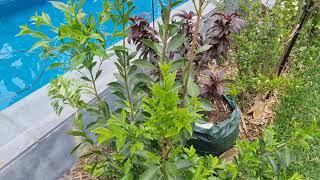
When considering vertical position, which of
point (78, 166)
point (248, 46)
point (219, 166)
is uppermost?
point (248, 46)

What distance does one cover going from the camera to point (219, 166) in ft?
6.24

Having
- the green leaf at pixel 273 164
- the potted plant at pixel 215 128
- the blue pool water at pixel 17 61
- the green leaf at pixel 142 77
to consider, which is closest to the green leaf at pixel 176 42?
the green leaf at pixel 142 77

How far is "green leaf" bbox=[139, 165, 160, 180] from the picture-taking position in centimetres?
139

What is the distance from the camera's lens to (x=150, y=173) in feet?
4.60

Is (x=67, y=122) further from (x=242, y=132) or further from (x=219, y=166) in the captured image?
(x=242, y=132)

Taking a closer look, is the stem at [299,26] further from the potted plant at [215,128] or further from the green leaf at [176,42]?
the green leaf at [176,42]

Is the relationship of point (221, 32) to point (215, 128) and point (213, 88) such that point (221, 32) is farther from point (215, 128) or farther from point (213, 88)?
point (215, 128)

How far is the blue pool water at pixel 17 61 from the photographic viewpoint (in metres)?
4.14

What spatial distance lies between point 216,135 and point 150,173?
1156 mm

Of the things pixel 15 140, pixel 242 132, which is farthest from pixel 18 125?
pixel 242 132

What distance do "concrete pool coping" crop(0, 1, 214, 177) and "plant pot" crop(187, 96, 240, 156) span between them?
36.7 inches

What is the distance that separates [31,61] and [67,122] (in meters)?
2.22

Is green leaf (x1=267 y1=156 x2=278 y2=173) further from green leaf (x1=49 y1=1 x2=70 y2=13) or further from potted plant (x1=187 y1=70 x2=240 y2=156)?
green leaf (x1=49 y1=1 x2=70 y2=13)

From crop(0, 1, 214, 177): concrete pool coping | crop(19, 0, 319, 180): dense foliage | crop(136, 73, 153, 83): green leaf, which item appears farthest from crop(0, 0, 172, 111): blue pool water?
crop(136, 73, 153, 83): green leaf
